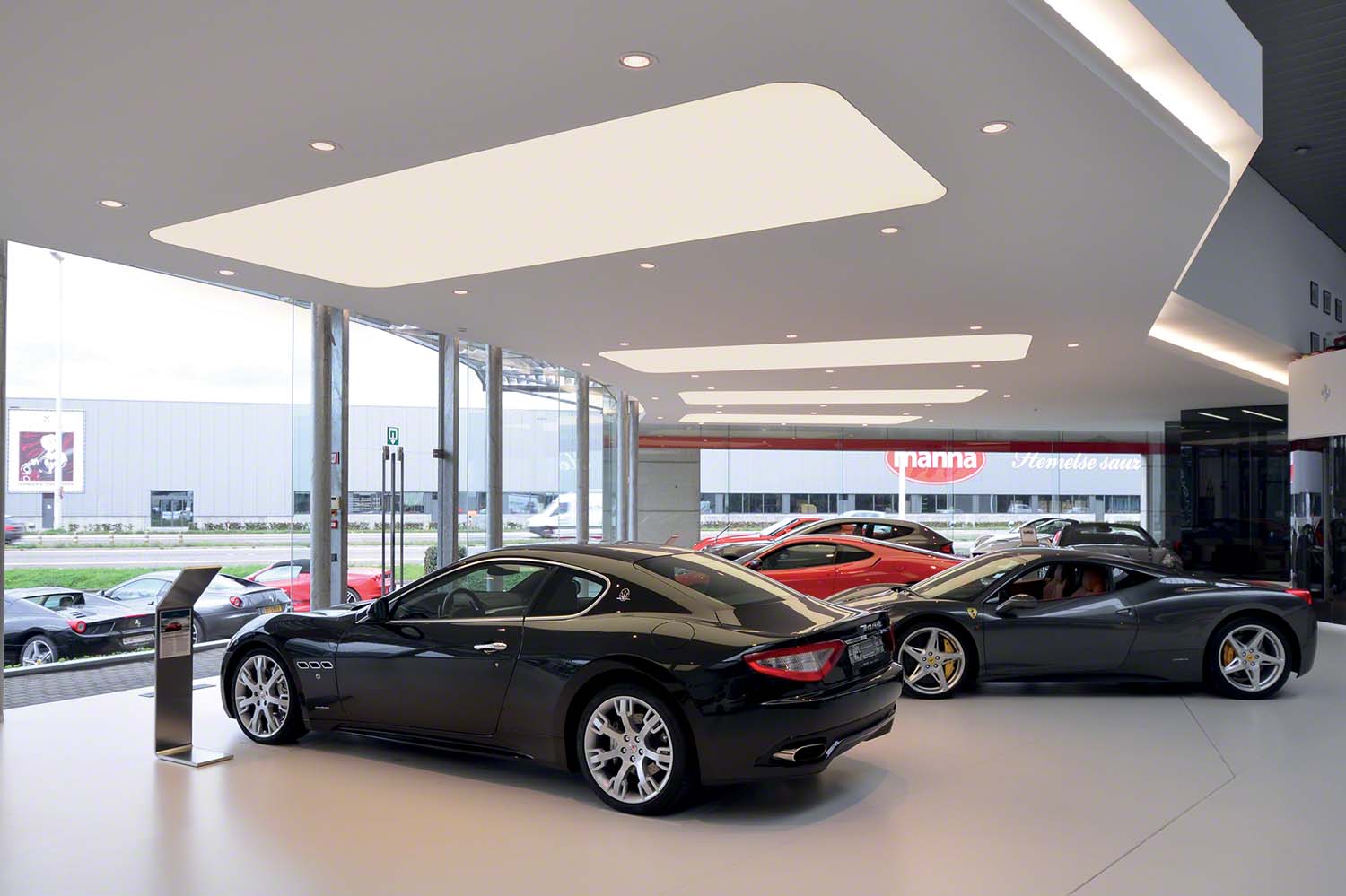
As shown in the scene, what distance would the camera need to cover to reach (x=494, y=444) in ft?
46.9

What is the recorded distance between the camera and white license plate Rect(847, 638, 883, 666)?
194 inches

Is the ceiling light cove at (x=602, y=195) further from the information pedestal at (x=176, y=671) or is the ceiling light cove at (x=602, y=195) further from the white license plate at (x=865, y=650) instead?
the white license plate at (x=865, y=650)

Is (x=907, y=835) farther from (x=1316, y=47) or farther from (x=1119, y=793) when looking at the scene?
(x=1316, y=47)

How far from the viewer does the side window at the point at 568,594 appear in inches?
210

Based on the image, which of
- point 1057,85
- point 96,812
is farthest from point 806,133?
point 96,812

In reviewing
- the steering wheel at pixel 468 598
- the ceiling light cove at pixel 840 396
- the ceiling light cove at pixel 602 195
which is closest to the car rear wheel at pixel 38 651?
the ceiling light cove at pixel 602 195

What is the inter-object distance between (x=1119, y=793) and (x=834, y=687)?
1750 mm

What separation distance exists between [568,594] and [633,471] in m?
21.7

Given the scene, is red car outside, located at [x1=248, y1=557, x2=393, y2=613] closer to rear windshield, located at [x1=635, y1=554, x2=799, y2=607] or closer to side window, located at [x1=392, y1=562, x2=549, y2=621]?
side window, located at [x1=392, y1=562, x2=549, y2=621]

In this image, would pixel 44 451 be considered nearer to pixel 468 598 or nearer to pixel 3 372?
pixel 3 372

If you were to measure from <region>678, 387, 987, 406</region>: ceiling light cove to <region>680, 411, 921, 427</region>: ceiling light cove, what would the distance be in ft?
9.98

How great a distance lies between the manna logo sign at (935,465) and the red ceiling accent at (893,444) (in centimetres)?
59

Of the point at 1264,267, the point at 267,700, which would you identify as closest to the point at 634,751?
the point at 267,700

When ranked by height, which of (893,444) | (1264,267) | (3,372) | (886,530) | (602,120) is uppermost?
(1264,267)
